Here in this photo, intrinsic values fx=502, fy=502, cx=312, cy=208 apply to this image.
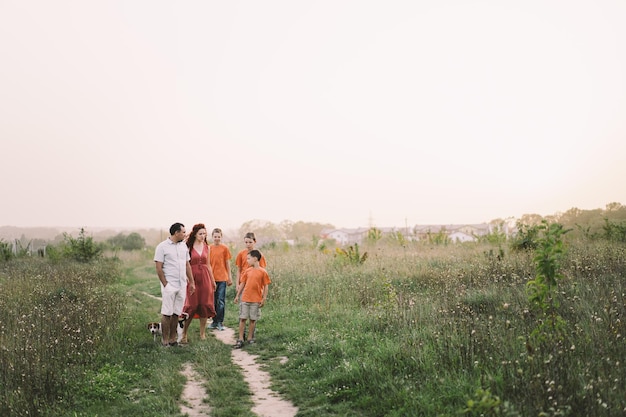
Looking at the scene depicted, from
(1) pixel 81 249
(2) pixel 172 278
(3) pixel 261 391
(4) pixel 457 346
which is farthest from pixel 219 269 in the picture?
(1) pixel 81 249

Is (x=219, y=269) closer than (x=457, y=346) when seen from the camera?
No

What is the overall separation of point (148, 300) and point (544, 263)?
12964mm

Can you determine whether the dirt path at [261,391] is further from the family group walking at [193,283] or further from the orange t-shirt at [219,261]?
the orange t-shirt at [219,261]

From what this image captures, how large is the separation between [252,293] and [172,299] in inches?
60.5

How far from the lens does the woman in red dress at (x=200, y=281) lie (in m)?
10.2

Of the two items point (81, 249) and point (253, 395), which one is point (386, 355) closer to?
point (253, 395)

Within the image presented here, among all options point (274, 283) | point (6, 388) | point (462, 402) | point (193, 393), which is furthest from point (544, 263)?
point (274, 283)

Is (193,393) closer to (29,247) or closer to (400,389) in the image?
(400,389)

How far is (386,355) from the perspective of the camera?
7406mm

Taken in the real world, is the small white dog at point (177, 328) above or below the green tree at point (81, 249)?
below

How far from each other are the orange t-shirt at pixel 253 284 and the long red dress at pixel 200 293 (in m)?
0.77

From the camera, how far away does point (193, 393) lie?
6.95 m

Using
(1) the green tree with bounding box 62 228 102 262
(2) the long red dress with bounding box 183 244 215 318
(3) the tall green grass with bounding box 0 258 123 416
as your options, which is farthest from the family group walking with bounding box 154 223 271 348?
(1) the green tree with bounding box 62 228 102 262

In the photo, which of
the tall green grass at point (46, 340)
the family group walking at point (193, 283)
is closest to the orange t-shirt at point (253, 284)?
the family group walking at point (193, 283)
